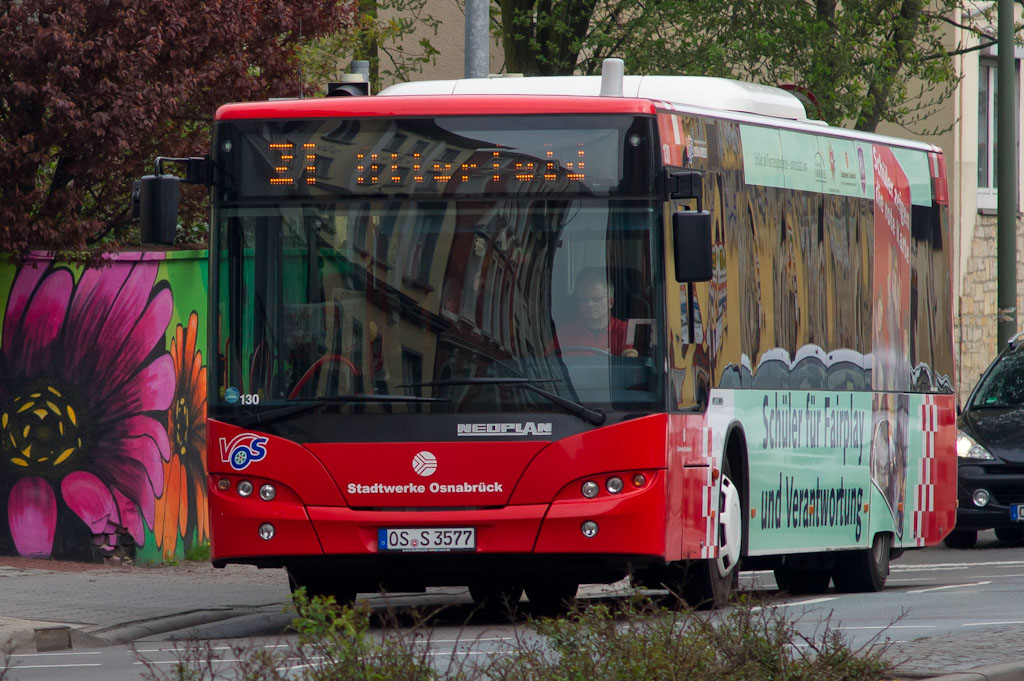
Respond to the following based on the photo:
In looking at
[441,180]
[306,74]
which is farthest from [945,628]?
[306,74]

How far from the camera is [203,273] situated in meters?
16.6

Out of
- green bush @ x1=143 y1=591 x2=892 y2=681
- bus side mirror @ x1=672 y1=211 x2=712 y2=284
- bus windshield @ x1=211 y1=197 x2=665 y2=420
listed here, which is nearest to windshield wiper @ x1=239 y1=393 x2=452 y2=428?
bus windshield @ x1=211 y1=197 x2=665 y2=420

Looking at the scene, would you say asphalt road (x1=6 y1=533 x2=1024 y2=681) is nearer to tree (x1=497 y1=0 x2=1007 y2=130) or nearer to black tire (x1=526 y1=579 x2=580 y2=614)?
black tire (x1=526 y1=579 x2=580 y2=614)

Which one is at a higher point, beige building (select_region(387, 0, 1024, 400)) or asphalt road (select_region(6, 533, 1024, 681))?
beige building (select_region(387, 0, 1024, 400))

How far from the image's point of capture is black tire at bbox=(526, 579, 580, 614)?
13297 mm

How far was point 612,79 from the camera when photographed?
12.1 meters

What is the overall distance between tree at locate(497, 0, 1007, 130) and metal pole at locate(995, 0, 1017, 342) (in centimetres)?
60

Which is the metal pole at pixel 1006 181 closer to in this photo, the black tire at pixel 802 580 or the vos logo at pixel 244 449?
the black tire at pixel 802 580

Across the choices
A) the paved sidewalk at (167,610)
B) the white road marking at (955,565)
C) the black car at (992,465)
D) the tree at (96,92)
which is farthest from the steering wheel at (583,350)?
the black car at (992,465)

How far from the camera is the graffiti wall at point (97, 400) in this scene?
16.4 m

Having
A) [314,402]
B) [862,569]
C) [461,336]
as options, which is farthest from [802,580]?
[314,402]

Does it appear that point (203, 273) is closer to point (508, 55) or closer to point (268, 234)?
point (268, 234)

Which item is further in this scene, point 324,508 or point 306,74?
point 306,74

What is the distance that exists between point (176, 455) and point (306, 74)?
18.5ft
